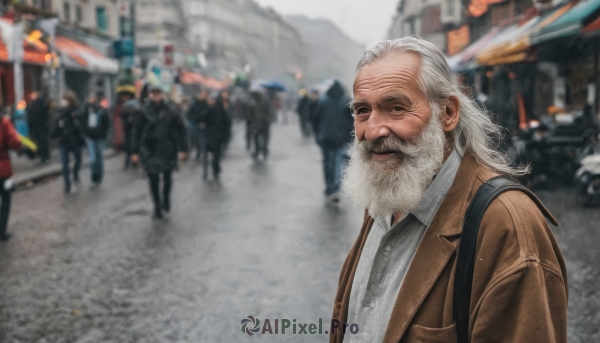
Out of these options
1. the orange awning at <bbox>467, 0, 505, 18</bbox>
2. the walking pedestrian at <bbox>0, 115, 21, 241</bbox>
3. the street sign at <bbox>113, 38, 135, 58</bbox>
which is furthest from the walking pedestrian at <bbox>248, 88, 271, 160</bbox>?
the orange awning at <bbox>467, 0, 505, 18</bbox>

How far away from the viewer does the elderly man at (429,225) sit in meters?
1.41

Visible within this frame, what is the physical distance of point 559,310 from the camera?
4.66 ft

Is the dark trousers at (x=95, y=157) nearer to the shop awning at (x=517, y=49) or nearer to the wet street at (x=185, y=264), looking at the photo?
the wet street at (x=185, y=264)

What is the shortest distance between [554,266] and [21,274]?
18.7 ft

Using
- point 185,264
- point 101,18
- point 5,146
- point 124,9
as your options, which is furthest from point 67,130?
point 101,18

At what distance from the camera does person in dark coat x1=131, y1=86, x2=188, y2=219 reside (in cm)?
883

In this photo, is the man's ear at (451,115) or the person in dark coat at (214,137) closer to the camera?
the man's ear at (451,115)

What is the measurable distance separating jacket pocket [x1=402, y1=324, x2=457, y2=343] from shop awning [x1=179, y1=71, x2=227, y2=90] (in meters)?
40.4

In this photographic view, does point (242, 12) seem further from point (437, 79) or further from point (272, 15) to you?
point (437, 79)

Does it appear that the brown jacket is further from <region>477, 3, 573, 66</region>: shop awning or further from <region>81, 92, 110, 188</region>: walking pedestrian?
<region>477, 3, 573, 66</region>: shop awning

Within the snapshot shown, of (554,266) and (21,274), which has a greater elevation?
(554,266)

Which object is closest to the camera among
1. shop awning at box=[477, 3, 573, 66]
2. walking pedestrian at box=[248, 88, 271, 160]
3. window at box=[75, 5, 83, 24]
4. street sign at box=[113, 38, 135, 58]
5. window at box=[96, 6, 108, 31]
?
shop awning at box=[477, 3, 573, 66]

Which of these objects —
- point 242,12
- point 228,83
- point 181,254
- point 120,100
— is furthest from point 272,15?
point 181,254

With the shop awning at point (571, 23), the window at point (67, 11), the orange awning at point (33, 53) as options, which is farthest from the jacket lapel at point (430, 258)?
the window at point (67, 11)
